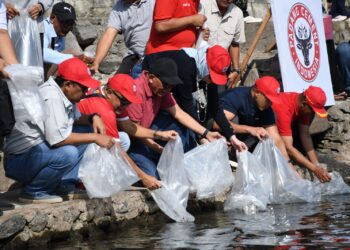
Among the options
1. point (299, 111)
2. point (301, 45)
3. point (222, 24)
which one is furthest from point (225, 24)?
point (299, 111)

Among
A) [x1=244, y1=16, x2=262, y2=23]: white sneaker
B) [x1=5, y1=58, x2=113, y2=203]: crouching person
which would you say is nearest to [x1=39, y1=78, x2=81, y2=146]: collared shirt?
[x1=5, y1=58, x2=113, y2=203]: crouching person

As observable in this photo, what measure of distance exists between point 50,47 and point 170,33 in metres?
1.05

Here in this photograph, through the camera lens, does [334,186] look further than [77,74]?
Yes

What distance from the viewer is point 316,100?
28.5ft

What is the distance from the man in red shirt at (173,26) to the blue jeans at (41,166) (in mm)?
1704

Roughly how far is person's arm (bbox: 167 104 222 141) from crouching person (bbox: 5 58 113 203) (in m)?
1.34

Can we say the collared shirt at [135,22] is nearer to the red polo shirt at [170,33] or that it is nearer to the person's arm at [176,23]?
the red polo shirt at [170,33]

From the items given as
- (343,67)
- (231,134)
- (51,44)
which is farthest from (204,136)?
(343,67)

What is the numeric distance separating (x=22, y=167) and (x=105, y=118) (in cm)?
83

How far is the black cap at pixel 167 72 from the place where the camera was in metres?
7.21

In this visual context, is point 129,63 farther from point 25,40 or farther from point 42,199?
point 42,199

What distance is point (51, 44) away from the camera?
815cm

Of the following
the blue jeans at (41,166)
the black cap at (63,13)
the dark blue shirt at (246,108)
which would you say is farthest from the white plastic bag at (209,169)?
the black cap at (63,13)

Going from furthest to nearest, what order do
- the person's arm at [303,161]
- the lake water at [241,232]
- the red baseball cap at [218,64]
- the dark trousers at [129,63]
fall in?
the person's arm at [303,161] → the dark trousers at [129,63] → the red baseball cap at [218,64] → the lake water at [241,232]
